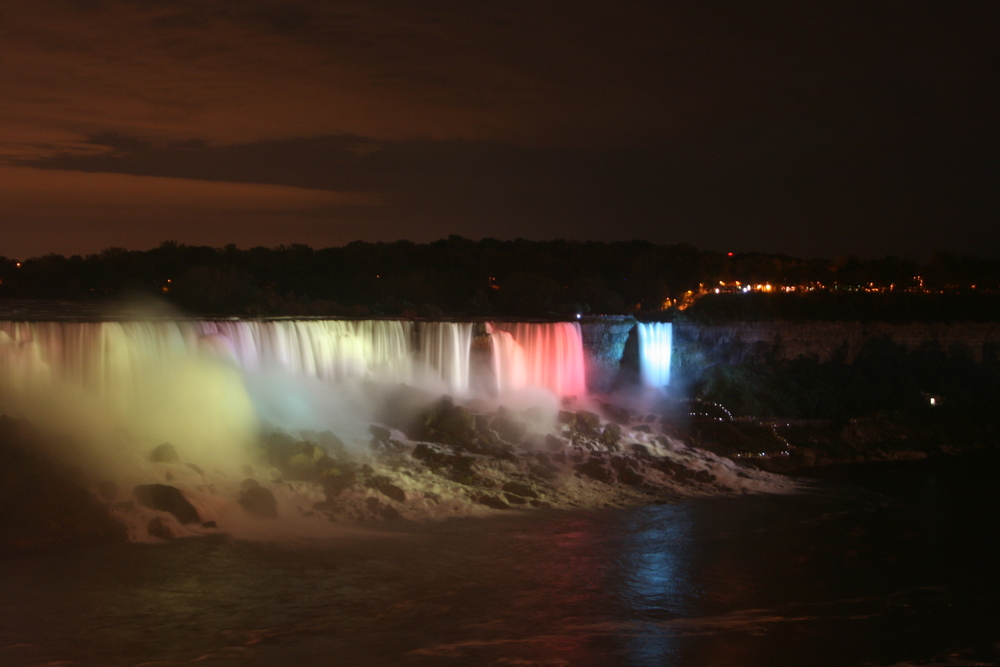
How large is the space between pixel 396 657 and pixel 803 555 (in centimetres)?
903

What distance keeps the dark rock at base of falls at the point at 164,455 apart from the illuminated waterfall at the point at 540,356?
13.0 meters

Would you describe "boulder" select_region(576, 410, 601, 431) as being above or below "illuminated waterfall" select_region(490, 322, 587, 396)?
below

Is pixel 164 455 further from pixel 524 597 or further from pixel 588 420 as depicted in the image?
pixel 588 420

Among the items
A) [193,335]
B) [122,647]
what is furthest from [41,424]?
A: [122,647]

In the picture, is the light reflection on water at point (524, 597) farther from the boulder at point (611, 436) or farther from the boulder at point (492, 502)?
the boulder at point (611, 436)

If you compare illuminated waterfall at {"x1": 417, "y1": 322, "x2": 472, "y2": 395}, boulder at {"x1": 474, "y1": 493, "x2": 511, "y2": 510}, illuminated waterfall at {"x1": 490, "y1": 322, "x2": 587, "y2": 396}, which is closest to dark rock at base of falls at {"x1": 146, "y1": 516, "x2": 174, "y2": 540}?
boulder at {"x1": 474, "y1": 493, "x2": 511, "y2": 510}

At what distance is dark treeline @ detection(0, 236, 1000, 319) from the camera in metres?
54.1

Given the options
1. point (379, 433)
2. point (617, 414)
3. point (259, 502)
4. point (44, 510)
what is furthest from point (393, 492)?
point (617, 414)

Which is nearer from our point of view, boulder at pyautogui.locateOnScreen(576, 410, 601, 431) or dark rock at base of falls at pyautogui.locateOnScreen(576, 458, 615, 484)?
dark rock at base of falls at pyautogui.locateOnScreen(576, 458, 615, 484)

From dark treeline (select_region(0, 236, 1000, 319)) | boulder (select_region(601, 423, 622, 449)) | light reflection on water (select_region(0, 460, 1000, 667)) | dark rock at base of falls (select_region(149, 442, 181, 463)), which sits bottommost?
light reflection on water (select_region(0, 460, 1000, 667))

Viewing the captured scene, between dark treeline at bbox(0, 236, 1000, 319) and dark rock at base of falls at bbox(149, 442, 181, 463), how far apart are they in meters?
27.2

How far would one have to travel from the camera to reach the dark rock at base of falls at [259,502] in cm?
1886

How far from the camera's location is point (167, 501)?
59.6 feet

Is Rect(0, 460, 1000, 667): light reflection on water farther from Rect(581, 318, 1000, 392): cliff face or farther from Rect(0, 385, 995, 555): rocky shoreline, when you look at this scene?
Rect(581, 318, 1000, 392): cliff face
